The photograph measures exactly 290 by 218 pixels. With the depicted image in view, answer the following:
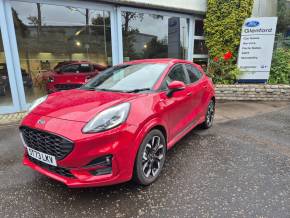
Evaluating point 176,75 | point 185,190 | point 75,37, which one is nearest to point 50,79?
point 75,37

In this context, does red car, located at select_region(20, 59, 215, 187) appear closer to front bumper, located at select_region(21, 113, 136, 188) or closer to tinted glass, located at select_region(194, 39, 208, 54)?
front bumper, located at select_region(21, 113, 136, 188)

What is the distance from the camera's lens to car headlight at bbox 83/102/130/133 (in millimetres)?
2051

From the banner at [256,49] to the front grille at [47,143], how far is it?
23.6 feet

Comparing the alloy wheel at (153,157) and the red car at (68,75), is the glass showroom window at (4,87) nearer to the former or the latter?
the red car at (68,75)

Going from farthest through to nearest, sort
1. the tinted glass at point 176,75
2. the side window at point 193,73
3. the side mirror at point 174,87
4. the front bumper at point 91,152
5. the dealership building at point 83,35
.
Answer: the dealership building at point 83,35 < the side window at point 193,73 < the tinted glass at point 176,75 < the side mirror at point 174,87 < the front bumper at point 91,152

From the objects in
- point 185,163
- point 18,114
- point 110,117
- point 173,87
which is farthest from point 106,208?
point 18,114

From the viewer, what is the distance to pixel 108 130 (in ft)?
6.74

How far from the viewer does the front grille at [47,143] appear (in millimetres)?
2016

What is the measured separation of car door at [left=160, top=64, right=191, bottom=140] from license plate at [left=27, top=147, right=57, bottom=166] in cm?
136

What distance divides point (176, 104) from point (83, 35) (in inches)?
221

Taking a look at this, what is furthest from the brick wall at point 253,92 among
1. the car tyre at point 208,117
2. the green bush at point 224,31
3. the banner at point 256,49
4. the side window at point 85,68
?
the side window at point 85,68

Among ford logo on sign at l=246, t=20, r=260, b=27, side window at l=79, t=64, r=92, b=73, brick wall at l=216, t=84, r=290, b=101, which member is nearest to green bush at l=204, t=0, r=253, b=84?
ford logo on sign at l=246, t=20, r=260, b=27

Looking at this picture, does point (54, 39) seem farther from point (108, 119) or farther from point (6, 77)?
point (108, 119)

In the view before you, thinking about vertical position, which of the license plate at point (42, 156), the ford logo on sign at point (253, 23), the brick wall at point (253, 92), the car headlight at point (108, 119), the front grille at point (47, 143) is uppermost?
the ford logo on sign at point (253, 23)
